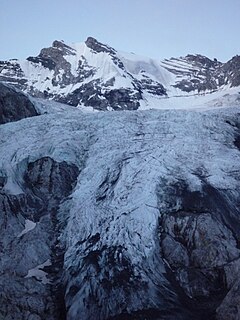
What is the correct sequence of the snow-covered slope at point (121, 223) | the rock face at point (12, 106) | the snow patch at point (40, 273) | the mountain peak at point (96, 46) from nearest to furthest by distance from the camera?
1. the snow-covered slope at point (121, 223)
2. the snow patch at point (40, 273)
3. the rock face at point (12, 106)
4. the mountain peak at point (96, 46)

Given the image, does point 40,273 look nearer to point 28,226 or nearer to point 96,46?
point 28,226

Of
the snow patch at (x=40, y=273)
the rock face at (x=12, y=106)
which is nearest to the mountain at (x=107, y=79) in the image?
the rock face at (x=12, y=106)

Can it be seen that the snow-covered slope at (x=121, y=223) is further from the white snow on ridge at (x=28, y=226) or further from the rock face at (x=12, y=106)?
the rock face at (x=12, y=106)

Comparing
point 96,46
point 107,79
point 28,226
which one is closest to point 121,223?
point 28,226

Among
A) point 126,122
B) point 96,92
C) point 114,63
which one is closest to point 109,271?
point 126,122

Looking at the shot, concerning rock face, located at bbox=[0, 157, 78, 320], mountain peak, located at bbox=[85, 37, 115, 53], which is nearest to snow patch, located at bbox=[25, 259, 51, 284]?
rock face, located at bbox=[0, 157, 78, 320]

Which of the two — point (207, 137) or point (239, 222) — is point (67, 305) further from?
point (207, 137)
